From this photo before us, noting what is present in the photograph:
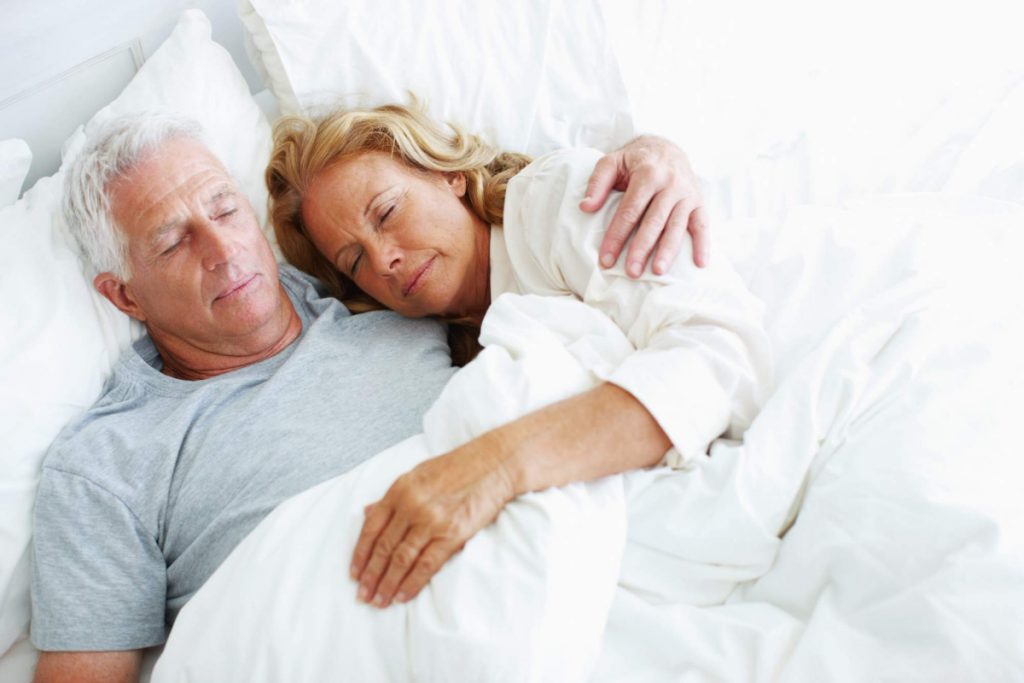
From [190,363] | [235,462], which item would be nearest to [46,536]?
[235,462]

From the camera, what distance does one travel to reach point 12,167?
1.53m

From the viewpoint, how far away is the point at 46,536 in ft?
4.01

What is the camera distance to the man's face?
146 centimetres

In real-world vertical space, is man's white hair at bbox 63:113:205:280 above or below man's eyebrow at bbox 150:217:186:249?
above

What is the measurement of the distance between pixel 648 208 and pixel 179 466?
0.85 m

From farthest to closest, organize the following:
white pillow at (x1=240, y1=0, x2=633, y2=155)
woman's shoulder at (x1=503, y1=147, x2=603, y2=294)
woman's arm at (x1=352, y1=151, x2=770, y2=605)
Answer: white pillow at (x1=240, y1=0, x2=633, y2=155), woman's shoulder at (x1=503, y1=147, x2=603, y2=294), woman's arm at (x1=352, y1=151, x2=770, y2=605)

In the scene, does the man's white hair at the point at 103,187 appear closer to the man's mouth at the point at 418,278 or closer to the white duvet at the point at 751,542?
the man's mouth at the point at 418,278

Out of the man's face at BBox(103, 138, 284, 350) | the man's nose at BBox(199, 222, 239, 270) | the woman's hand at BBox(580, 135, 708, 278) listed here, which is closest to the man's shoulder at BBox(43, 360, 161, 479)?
the man's face at BBox(103, 138, 284, 350)

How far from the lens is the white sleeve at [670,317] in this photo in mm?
1145

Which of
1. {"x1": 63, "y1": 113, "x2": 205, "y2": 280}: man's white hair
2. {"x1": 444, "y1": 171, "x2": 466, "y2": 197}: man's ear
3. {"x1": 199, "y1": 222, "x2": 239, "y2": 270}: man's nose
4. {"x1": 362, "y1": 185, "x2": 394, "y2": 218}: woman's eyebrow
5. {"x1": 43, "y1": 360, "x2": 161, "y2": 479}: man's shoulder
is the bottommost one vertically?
{"x1": 43, "y1": 360, "x2": 161, "y2": 479}: man's shoulder

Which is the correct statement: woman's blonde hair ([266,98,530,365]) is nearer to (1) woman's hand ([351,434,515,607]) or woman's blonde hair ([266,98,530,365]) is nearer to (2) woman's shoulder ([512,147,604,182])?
(2) woman's shoulder ([512,147,604,182])

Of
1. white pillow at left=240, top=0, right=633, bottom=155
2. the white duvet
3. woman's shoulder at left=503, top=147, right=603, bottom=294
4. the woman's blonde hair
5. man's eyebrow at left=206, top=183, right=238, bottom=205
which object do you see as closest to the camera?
the white duvet

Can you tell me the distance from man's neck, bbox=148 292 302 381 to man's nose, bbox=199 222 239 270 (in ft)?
0.47

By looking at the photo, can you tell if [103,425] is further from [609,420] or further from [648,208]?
[648,208]
